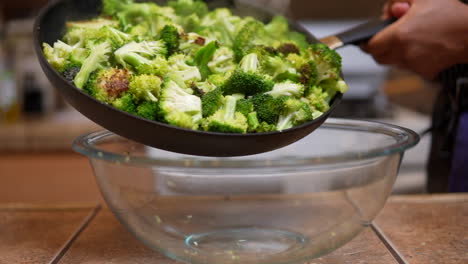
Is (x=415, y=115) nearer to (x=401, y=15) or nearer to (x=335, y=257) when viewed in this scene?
(x=401, y=15)

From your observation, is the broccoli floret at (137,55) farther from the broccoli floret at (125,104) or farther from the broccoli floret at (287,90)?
the broccoli floret at (287,90)

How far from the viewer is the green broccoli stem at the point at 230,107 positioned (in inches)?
27.3

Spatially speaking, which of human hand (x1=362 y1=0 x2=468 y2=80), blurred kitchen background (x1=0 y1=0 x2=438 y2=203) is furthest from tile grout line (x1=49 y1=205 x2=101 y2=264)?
blurred kitchen background (x1=0 y1=0 x2=438 y2=203)

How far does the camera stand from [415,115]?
8.71 ft

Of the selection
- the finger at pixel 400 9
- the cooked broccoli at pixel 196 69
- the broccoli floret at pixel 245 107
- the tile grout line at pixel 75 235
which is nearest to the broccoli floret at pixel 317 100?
the cooked broccoli at pixel 196 69

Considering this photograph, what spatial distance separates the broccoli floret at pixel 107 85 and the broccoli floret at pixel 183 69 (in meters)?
0.07

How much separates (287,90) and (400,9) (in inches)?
15.9

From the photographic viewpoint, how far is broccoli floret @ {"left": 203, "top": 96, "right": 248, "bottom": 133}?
67 cm

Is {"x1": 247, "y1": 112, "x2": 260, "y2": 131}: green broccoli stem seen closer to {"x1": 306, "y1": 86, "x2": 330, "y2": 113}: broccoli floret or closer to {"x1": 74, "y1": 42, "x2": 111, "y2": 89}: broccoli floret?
{"x1": 306, "y1": 86, "x2": 330, "y2": 113}: broccoli floret

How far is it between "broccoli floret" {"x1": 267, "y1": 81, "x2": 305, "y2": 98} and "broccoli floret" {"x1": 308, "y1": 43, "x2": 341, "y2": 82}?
74mm

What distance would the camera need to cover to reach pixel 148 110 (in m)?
0.69

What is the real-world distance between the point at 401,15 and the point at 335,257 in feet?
1.73

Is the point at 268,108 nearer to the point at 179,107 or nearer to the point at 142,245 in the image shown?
the point at 179,107

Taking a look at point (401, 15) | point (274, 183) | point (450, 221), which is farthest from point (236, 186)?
point (401, 15)
